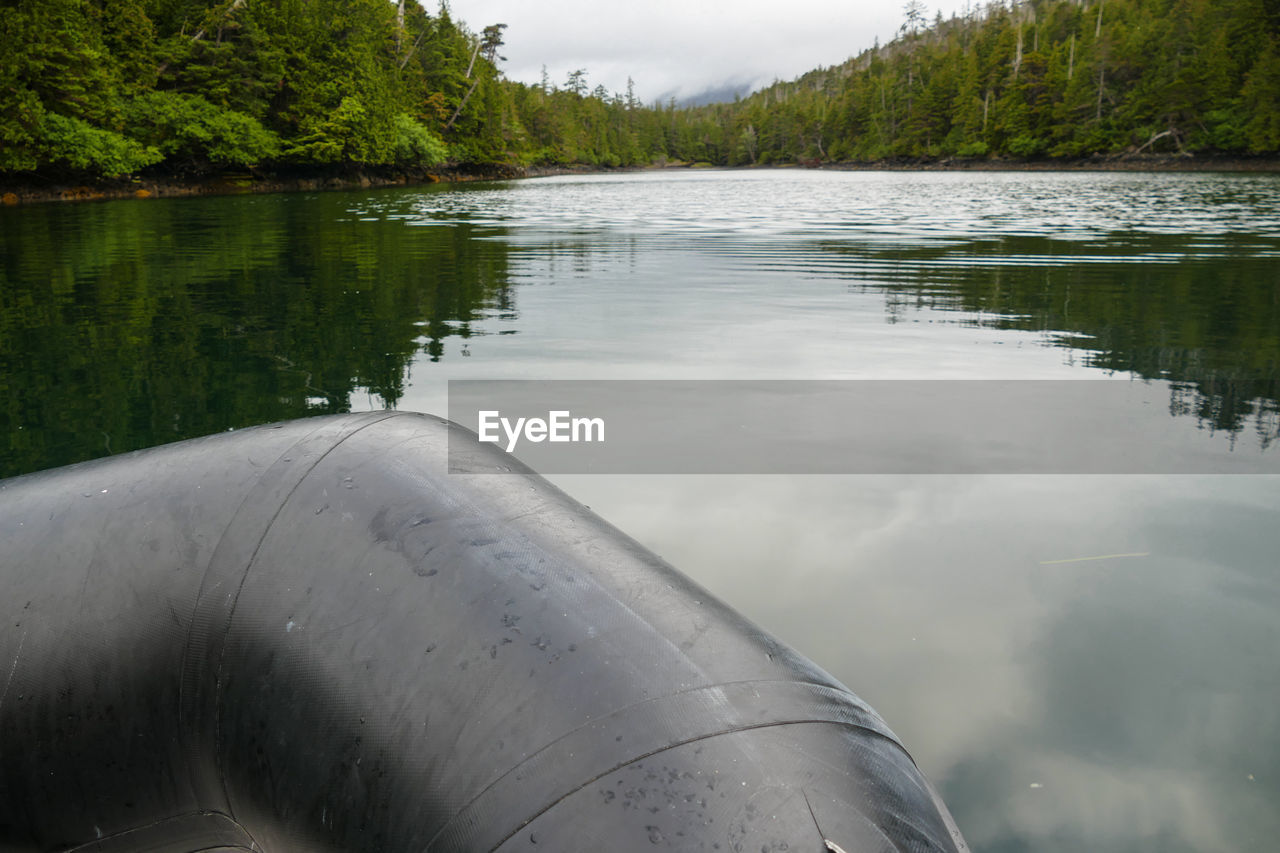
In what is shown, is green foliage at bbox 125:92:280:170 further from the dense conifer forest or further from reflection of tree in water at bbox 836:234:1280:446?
reflection of tree in water at bbox 836:234:1280:446

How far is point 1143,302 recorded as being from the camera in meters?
8.62

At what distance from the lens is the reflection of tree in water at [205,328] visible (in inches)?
196

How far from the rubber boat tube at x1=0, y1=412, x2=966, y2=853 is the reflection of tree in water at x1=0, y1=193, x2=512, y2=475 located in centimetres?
316

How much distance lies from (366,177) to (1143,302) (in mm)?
50150

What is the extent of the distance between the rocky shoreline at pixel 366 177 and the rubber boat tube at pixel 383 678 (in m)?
34.2

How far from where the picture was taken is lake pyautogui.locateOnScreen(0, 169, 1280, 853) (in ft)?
8.07

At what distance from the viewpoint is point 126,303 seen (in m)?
8.65

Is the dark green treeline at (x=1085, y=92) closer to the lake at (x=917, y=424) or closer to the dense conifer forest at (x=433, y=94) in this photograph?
the dense conifer forest at (x=433, y=94)

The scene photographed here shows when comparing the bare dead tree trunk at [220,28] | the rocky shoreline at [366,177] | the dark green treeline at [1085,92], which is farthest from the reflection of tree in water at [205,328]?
the dark green treeline at [1085,92]

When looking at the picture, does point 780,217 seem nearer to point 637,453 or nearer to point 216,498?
point 637,453

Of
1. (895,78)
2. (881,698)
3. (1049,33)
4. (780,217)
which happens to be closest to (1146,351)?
(881,698)

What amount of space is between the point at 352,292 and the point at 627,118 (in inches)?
6253

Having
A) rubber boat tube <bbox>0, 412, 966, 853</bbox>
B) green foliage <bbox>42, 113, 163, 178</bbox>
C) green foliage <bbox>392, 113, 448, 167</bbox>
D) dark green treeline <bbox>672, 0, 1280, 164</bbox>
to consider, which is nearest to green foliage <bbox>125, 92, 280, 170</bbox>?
green foliage <bbox>42, 113, 163, 178</bbox>

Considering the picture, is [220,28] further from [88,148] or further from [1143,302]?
[1143,302]
